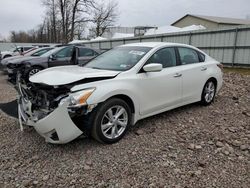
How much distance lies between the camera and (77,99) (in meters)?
2.93

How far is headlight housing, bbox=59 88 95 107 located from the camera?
2.91 m

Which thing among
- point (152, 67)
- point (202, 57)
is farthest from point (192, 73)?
point (152, 67)

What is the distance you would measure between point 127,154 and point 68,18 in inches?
1430

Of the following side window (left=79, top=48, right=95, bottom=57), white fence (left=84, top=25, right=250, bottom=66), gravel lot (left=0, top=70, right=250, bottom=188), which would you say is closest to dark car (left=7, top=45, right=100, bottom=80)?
side window (left=79, top=48, right=95, bottom=57)

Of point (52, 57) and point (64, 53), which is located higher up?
point (64, 53)

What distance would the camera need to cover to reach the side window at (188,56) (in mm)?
4637

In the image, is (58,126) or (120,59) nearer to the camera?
(58,126)

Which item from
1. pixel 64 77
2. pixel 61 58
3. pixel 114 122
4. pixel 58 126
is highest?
pixel 64 77

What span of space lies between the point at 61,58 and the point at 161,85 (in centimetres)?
612

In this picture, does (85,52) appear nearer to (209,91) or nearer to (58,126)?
(209,91)

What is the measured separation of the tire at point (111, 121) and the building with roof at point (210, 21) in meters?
25.4

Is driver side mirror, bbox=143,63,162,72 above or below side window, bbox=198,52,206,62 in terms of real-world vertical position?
below

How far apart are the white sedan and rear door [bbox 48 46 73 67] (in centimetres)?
482

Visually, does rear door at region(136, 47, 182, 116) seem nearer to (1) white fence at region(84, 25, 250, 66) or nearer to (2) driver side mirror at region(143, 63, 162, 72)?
(2) driver side mirror at region(143, 63, 162, 72)
